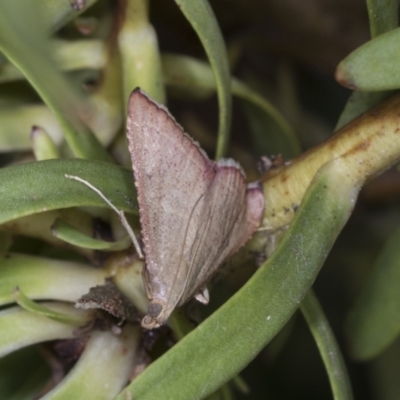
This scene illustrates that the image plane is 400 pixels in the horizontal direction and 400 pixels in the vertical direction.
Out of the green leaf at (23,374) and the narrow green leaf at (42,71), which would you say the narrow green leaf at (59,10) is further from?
the green leaf at (23,374)

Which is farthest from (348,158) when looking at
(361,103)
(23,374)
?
(23,374)

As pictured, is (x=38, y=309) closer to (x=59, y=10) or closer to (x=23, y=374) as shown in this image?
(x=23, y=374)

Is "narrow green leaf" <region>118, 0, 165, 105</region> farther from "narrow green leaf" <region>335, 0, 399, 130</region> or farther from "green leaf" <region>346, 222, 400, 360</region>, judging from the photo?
"green leaf" <region>346, 222, 400, 360</region>

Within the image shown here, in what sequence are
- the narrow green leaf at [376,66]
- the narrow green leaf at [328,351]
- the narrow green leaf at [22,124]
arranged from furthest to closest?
the narrow green leaf at [22,124] → the narrow green leaf at [328,351] → the narrow green leaf at [376,66]

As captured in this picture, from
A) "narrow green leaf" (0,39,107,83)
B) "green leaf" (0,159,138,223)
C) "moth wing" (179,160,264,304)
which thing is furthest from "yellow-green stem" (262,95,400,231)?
"narrow green leaf" (0,39,107,83)

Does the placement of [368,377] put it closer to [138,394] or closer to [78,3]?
[138,394]

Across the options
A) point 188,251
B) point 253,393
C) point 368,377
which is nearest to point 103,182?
point 188,251

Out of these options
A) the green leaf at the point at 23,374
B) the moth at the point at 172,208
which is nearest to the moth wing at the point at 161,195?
the moth at the point at 172,208
